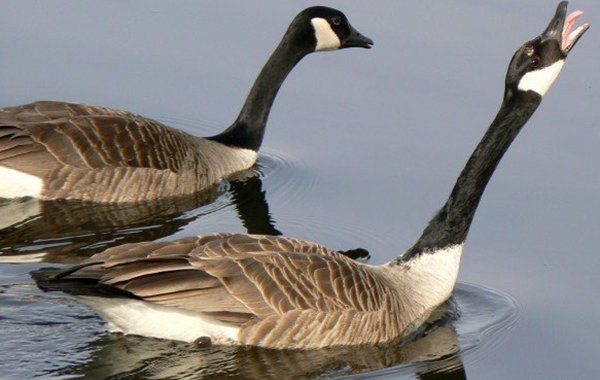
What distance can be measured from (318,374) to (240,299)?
769 millimetres

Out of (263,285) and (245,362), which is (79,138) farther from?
(245,362)

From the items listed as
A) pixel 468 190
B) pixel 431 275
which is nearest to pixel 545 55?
pixel 468 190

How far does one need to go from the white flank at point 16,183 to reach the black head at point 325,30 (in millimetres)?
3471

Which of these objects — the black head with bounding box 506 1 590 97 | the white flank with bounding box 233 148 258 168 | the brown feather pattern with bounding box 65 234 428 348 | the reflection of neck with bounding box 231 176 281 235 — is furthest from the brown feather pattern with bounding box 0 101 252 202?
the black head with bounding box 506 1 590 97

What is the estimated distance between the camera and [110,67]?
602 inches

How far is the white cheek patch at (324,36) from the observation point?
1457cm

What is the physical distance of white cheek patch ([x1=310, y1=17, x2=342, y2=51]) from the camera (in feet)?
47.8

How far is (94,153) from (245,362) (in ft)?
13.4

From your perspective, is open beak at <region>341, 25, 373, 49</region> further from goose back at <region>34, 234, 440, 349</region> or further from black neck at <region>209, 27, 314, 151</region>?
goose back at <region>34, 234, 440, 349</region>

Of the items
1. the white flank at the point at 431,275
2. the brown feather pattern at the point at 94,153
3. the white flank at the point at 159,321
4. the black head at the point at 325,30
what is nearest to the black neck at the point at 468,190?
the white flank at the point at 431,275

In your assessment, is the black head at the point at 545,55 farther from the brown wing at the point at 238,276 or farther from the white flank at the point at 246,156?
the white flank at the point at 246,156

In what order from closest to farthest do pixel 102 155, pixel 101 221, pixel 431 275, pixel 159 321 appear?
pixel 159 321, pixel 431 275, pixel 101 221, pixel 102 155

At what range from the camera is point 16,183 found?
12711 mm

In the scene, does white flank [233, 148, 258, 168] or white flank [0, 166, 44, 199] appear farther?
white flank [233, 148, 258, 168]
